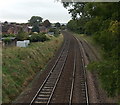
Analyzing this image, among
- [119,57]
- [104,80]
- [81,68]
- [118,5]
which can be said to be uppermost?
[118,5]

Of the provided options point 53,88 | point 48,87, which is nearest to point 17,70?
point 48,87

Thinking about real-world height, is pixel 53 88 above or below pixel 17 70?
below

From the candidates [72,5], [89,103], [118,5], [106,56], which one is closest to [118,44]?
[118,5]

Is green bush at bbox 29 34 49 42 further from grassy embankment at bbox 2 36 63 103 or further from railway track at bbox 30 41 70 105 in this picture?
railway track at bbox 30 41 70 105

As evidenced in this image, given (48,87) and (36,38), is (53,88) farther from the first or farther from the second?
(36,38)

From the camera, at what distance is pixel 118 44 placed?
558 inches

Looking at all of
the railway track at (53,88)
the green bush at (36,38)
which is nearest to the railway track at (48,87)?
the railway track at (53,88)

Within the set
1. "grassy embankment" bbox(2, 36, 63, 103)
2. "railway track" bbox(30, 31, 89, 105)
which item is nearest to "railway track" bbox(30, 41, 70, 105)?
"railway track" bbox(30, 31, 89, 105)

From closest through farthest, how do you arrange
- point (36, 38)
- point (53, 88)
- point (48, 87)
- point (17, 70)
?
point (53, 88) < point (48, 87) < point (17, 70) < point (36, 38)

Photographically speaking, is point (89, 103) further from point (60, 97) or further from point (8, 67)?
point (8, 67)

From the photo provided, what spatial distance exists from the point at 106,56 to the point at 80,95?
158 inches

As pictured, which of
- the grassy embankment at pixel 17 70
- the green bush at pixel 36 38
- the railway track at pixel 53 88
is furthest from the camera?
the green bush at pixel 36 38

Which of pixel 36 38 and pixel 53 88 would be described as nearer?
pixel 53 88

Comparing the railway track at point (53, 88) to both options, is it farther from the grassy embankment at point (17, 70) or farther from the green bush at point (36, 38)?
the green bush at point (36, 38)
